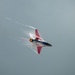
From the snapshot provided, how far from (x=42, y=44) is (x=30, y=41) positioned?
4.81 metres

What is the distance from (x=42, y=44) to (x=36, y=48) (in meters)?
2.46

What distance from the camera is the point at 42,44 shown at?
116m

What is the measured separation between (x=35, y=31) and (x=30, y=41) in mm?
3784

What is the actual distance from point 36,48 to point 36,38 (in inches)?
155

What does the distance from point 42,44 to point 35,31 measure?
532cm

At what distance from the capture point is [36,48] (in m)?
116

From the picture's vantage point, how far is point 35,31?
376 ft

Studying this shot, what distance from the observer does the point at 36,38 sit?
11450 cm

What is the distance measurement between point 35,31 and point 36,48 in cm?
603

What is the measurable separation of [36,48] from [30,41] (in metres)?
3.89
